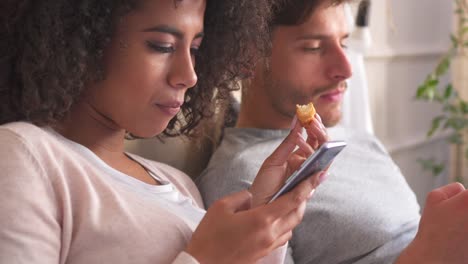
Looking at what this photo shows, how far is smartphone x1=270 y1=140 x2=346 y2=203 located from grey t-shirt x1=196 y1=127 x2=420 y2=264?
0.46 metres

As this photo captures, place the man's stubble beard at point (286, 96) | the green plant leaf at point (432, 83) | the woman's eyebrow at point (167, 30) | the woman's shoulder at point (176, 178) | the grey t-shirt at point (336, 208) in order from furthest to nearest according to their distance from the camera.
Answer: the green plant leaf at point (432, 83), the man's stubble beard at point (286, 96), the grey t-shirt at point (336, 208), the woman's shoulder at point (176, 178), the woman's eyebrow at point (167, 30)

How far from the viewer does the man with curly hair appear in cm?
139

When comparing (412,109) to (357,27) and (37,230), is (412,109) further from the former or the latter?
(37,230)

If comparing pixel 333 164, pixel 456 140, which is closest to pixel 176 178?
pixel 333 164

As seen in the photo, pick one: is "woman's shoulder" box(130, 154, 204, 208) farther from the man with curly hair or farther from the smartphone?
the smartphone

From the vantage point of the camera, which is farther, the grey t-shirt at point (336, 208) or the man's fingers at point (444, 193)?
the grey t-shirt at point (336, 208)

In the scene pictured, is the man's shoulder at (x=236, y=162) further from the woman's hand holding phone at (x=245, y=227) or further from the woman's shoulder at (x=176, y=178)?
the woman's hand holding phone at (x=245, y=227)

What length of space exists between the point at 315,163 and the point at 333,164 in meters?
0.67

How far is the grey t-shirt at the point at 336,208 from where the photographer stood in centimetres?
139

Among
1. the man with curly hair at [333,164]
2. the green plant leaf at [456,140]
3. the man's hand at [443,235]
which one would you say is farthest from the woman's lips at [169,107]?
the green plant leaf at [456,140]

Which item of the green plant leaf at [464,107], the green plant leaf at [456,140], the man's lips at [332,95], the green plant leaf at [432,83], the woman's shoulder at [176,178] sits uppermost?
the man's lips at [332,95]

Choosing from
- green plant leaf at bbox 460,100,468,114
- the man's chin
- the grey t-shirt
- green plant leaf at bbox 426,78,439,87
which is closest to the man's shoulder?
the grey t-shirt

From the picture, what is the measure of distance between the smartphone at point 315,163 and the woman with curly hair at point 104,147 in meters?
0.01

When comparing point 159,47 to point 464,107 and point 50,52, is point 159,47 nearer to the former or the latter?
point 50,52
